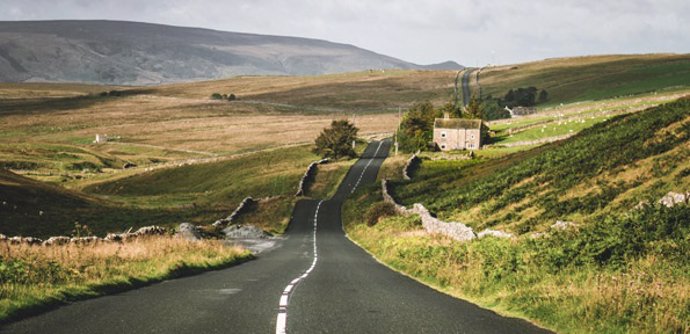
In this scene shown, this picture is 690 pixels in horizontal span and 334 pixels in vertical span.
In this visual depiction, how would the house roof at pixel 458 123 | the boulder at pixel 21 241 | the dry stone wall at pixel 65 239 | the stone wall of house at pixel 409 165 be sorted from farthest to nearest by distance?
the house roof at pixel 458 123 → the stone wall of house at pixel 409 165 → the dry stone wall at pixel 65 239 → the boulder at pixel 21 241

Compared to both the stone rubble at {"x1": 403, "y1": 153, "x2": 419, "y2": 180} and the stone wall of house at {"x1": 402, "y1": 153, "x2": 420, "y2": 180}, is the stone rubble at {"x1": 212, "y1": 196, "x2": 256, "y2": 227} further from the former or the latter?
the stone wall of house at {"x1": 402, "y1": 153, "x2": 420, "y2": 180}

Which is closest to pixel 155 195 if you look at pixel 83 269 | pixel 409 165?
pixel 409 165

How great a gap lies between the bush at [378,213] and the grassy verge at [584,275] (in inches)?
1328

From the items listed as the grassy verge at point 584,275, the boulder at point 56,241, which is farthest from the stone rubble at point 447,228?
the boulder at point 56,241

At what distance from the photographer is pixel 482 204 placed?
53.8 meters

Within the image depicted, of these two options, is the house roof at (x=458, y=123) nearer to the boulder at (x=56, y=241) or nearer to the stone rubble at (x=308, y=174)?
the stone rubble at (x=308, y=174)

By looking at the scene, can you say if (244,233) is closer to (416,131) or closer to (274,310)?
(274,310)

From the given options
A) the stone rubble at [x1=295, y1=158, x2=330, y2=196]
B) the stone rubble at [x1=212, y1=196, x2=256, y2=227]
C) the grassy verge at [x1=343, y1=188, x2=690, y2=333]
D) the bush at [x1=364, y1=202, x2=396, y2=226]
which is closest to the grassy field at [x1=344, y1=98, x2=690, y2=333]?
the grassy verge at [x1=343, y1=188, x2=690, y2=333]

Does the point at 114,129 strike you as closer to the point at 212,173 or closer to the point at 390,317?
the point at 212,173

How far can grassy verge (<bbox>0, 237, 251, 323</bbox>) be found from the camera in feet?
47.2

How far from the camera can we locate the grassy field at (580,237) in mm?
13523

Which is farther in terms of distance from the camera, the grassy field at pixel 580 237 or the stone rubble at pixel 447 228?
the stone rubble at pixel 447 228

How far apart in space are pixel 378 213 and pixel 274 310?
51743 mm

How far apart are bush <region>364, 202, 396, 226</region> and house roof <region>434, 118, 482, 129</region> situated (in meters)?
58.7
